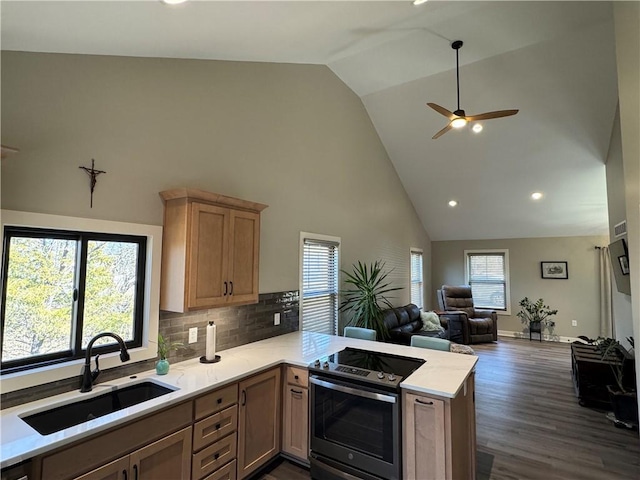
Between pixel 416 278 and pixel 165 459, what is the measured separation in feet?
21.4

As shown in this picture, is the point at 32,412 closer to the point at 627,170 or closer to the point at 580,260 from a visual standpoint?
the point at 627,170

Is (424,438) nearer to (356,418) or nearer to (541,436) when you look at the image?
(356,418)

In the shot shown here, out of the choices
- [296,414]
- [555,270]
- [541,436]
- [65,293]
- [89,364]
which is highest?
[555,270]

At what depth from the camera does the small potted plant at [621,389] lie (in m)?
3.37

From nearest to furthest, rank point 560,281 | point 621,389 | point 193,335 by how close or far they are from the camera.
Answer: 1. point 193,335
2. point 621,389
3. point 560,281

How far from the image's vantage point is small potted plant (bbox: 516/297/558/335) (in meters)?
7.18

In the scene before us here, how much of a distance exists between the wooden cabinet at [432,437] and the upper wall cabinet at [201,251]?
1537 millimetres

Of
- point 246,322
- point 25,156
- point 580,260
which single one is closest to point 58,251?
point 25,156

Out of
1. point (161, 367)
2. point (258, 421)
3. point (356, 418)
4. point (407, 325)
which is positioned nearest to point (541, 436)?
point (356, 418)

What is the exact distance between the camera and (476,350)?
644 cm

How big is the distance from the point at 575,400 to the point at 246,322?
13.3 ft

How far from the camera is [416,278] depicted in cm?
760

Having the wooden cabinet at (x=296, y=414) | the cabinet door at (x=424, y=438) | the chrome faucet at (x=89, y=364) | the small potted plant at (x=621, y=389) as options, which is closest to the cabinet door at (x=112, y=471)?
the chrome faucet at (x=89, y=364)

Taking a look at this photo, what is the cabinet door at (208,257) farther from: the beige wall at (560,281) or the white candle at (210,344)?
the beige wall at (560,281)
